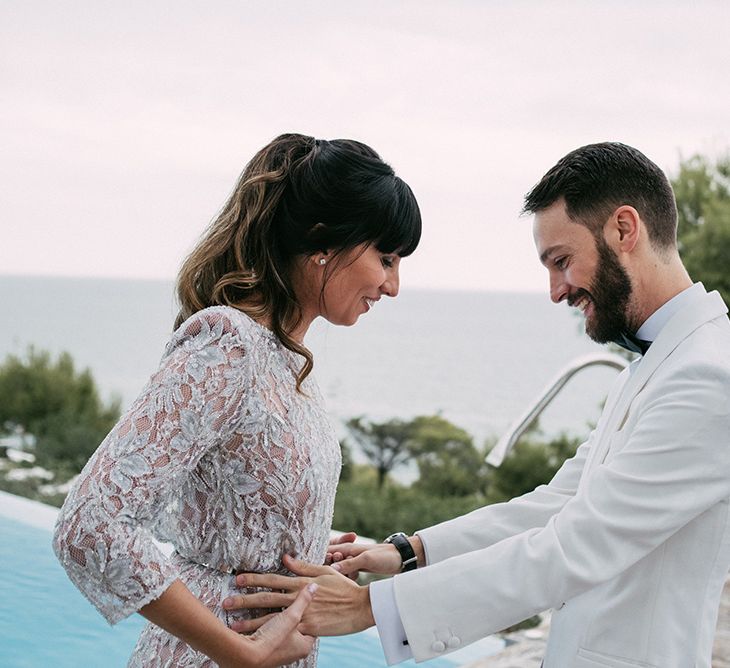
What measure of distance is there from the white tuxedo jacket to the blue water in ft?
12.2

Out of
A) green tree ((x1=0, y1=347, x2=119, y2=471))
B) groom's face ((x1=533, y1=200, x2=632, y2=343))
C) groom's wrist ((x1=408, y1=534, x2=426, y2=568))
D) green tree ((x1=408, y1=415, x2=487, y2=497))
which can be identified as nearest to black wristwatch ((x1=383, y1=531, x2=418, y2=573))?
groom's wrist ((x1=408, y1=534, x2=426, y2=568))

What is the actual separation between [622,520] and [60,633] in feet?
15.8

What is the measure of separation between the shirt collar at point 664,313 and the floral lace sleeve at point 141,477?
0.88 meters

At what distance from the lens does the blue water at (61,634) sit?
213 inches

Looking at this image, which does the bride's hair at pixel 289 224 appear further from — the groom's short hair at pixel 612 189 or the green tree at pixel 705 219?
the green tree at pixel 705 219

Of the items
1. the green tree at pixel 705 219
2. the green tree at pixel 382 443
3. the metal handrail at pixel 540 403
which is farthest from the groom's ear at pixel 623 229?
the green tree at pixel 382 443

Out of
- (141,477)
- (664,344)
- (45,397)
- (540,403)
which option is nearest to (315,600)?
(141,477)

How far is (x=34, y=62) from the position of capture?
112 feet

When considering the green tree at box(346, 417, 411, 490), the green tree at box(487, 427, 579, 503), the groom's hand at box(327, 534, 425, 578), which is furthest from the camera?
the green tree at box(346, 417, 411, 490)

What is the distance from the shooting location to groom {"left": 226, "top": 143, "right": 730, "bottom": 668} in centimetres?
169

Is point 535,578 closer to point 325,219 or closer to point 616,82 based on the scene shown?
point 325,219

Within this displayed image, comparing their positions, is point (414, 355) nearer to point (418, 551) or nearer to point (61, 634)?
point (61, 634)

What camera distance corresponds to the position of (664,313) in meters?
1.90

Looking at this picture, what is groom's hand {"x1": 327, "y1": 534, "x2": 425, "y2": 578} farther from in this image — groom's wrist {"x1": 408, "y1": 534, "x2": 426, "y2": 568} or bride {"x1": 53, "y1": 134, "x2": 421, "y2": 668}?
bride {"x1": 53, "y1": 134, "x2": 421, "y2": 668}
